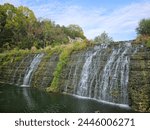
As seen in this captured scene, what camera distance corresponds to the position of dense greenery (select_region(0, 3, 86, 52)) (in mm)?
32250

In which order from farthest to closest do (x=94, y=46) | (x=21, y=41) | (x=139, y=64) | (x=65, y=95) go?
(x=21, y=41) → (x=94, y=46) → (x=65, y=95) → (x=139, y=64)

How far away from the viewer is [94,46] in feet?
55.0

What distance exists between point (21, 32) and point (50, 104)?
21898mm

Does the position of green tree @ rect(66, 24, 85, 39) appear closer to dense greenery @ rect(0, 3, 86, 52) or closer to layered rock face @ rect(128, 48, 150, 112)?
dense greenery @ rect(0, 3, 86, 52)

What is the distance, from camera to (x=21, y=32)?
33438 mm

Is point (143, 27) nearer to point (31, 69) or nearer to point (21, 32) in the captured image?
point (31, 69)

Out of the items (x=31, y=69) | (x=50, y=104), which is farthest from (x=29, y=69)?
(x=50, y=104)

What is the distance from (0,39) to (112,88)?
2211cm

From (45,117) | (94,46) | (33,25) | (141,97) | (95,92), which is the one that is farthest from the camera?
(33,25)

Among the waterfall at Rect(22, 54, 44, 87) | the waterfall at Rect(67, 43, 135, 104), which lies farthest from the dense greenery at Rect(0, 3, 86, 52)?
the waterfall at Rect(67, 43, 135, 104)

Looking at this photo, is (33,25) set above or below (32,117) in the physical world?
above

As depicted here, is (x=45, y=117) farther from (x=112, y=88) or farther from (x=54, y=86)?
(x=54, y=86)

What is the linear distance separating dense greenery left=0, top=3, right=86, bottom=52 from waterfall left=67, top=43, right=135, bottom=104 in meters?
16.4

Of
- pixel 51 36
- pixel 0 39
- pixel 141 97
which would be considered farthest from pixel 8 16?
pixel 141 97
